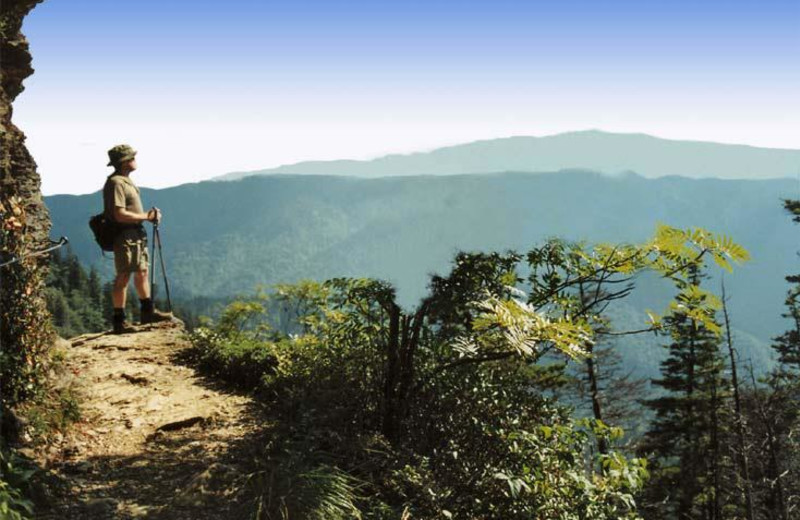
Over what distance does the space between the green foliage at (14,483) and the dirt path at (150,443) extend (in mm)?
251

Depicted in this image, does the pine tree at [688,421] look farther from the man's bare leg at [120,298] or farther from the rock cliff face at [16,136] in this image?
the rock cliff face at [16,136]

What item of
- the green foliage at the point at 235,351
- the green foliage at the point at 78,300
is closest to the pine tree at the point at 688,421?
the green foliage at the point at 235,351

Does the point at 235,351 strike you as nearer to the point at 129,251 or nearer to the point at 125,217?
the point at 129,251

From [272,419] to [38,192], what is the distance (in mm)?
4638

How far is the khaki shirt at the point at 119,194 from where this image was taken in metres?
8.34

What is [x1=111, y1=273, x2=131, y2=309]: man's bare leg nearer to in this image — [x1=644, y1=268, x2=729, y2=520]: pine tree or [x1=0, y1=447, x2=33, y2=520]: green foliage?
[x1=0, y1=447, x2=33, y2=520]: green foliage

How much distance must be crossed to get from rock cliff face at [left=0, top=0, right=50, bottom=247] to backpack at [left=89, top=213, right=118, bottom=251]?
936mm

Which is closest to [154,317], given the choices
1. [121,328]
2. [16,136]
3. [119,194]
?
[121,328]

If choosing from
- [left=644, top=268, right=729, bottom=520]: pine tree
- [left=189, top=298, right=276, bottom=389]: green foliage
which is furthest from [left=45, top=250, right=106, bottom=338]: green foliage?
[left=189, top=298, right=276, bottom=389]: green foliage

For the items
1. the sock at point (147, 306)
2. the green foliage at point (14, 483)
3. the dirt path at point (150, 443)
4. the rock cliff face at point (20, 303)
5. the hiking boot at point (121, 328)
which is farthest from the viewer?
the sock at point (147, 306)

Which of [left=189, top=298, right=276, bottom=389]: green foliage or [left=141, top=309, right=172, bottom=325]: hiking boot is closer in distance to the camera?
[left=189, top=298, right=276, bottom=389]: green foliage

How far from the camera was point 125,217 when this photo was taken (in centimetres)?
845

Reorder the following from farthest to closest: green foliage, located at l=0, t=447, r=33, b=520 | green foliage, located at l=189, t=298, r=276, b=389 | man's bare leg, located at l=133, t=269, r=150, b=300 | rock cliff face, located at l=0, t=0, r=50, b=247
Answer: man's bare leg, located at l=133, t=269, r=150, b=300
green foliage, located at l=189, t=298, r=276, b=389
rock cliff face, located at l=0, t=0, r=50, b=247
green foliage, located at l=0, t=447, r=33, b=520

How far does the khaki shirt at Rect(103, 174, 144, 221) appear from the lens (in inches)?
328
